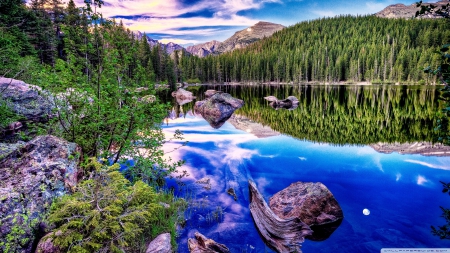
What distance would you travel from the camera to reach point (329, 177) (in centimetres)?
1046

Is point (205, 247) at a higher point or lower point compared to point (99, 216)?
lower

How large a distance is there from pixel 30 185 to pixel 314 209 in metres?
7.02

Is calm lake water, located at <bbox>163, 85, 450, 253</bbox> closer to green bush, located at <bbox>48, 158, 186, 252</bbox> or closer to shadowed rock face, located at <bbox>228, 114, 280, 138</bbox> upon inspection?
shadowed rock face, located at <bbox>228, 114, 280, 138</bbox>

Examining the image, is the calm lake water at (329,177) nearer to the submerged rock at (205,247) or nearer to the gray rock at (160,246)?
the submerged rock at (205,247)

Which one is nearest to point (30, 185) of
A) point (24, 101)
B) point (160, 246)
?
point (160, 246)

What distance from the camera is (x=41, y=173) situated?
15.1ft

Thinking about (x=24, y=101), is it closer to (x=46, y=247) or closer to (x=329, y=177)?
(x=46, y=247)

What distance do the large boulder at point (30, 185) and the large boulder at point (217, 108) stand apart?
19.6 m

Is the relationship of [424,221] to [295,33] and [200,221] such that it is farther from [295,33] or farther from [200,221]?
[295,33]

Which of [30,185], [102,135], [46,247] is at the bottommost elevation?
[46,247]

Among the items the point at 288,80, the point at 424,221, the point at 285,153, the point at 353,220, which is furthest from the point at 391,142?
the point at 288,80

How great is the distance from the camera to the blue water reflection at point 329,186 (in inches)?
250

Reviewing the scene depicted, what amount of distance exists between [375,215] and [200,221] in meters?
5.74

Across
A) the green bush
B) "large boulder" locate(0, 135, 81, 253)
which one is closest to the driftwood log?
the green bush
